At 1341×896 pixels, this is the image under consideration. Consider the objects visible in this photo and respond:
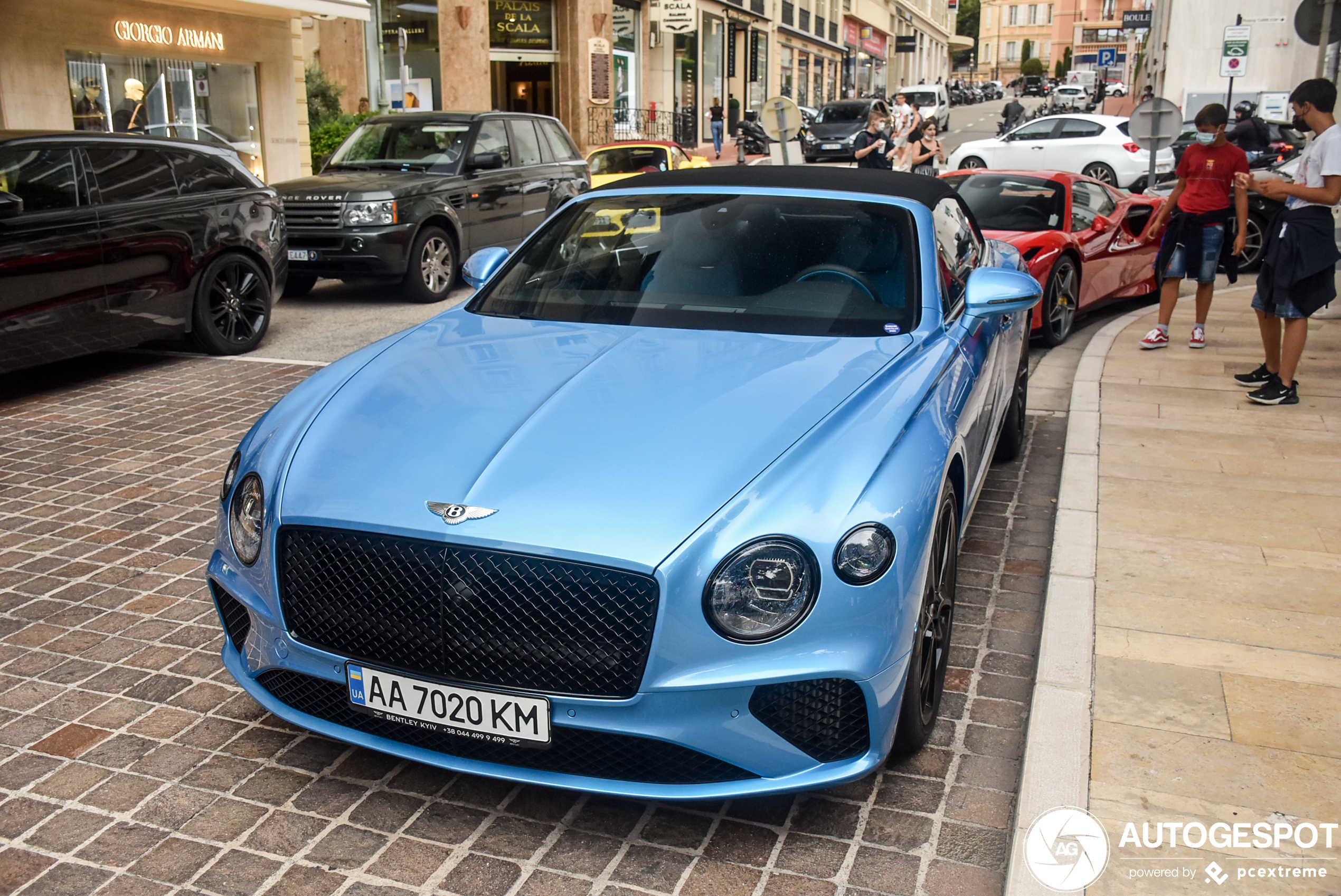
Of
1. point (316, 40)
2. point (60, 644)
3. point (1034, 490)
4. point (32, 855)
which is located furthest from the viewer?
point (316, 40)

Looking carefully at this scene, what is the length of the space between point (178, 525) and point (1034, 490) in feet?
13.3

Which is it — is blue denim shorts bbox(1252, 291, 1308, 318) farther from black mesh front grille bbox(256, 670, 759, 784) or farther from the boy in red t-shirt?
black mesh front grille bbox(256, 670, 759, 784)

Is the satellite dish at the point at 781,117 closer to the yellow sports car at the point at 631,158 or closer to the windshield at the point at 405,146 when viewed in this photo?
the yellow sports car at the point at 631,158

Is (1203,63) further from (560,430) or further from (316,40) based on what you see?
(560,430)

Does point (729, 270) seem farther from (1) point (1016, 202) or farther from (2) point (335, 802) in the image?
(1) point (1016, 202)

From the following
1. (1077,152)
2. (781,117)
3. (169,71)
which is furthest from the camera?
(1077,152)

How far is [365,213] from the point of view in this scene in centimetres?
1113

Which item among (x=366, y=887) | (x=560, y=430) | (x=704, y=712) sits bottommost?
(x=366, y=887)

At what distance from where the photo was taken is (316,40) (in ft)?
87.0

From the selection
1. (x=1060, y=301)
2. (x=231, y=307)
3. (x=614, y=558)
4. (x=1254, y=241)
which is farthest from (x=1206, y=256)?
(x=614, y=558)

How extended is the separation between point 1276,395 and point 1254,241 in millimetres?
7171

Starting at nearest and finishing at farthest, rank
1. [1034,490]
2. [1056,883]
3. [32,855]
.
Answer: [1056,883] → [32,855] → [1034,490]

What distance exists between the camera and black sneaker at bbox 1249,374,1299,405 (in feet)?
24.0

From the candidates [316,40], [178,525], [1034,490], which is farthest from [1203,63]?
[178,525]
